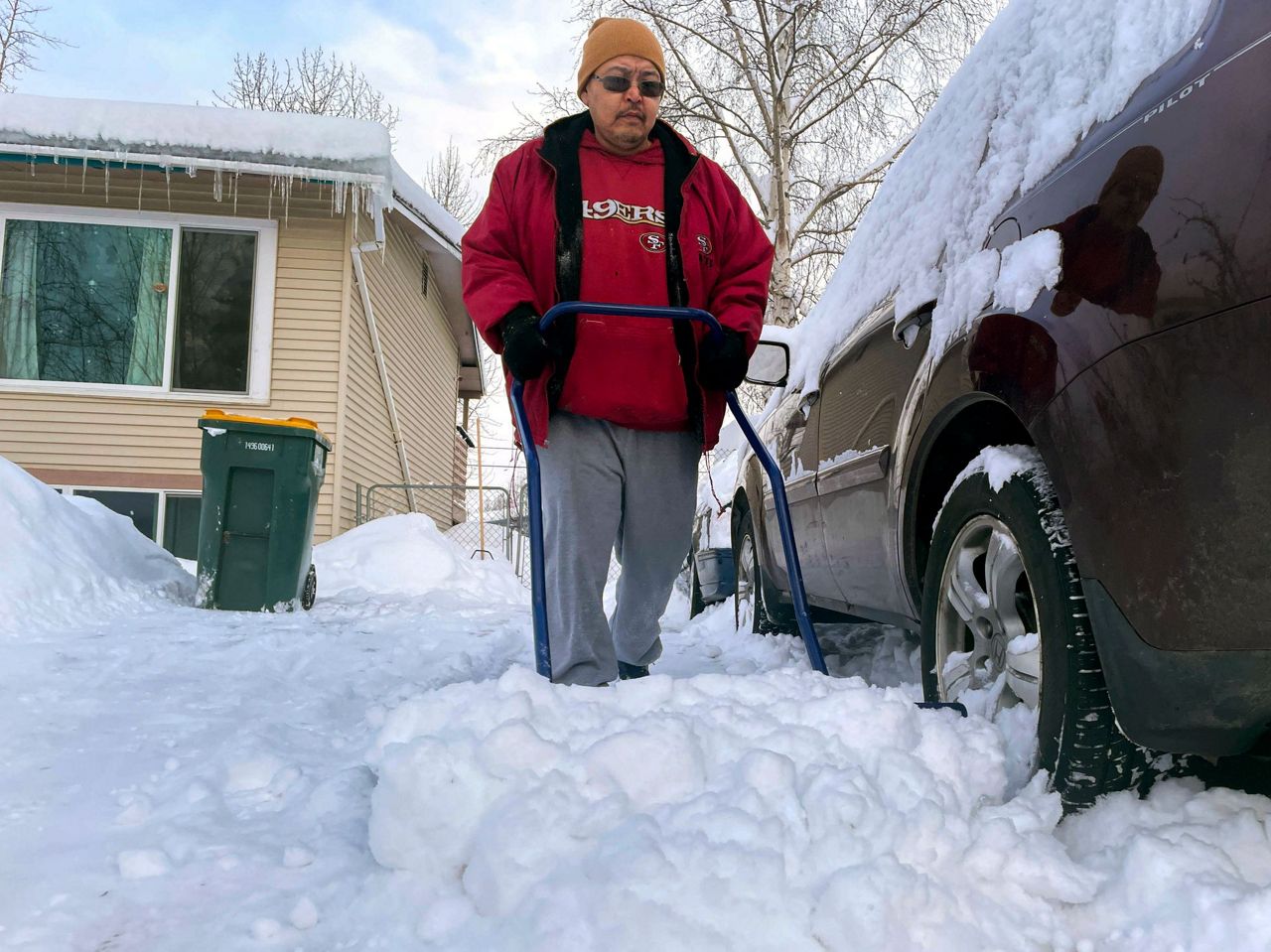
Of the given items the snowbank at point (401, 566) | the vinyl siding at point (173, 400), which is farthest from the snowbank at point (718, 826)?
the vinyl siding at point (173, 400)

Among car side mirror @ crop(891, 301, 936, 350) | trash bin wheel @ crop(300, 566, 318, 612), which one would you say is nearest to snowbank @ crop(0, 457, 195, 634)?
trash bin wheel @ crop(300, 566, 318, 612)

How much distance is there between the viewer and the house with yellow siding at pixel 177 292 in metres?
8.56

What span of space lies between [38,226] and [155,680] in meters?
7.94

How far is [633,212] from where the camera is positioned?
2.83 m

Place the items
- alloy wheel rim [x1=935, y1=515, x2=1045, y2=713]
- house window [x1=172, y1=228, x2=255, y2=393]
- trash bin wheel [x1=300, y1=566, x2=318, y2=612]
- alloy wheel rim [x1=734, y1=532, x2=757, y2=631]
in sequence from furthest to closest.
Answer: house window [x1=172, y1=228, x2=255, y2=393] < trash bin wheel [x1=300, y1=566, x2=318, y2=612] < alloy wheel rim [x1=734, y1=532, x2=757, y2=631] < alloy wheel rim [x1=935, y1=515, x2=1045, y2=713]

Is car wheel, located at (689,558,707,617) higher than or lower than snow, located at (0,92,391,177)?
lower

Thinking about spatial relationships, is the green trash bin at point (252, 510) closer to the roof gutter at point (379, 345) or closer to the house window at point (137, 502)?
the house window at point (137, 502)

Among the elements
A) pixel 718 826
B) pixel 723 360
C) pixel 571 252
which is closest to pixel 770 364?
pixel 723 360

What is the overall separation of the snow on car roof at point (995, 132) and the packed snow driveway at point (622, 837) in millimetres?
945

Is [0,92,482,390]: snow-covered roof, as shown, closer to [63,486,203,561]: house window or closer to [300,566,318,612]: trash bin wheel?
[63,486,203,561]: house window

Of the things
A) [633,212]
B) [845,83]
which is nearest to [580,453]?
[633,212]

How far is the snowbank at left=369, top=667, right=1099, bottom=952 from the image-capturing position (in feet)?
4.40

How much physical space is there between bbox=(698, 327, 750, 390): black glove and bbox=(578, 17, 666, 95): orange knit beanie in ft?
2.73

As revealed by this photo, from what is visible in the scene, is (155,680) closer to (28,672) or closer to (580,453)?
(28,672)
